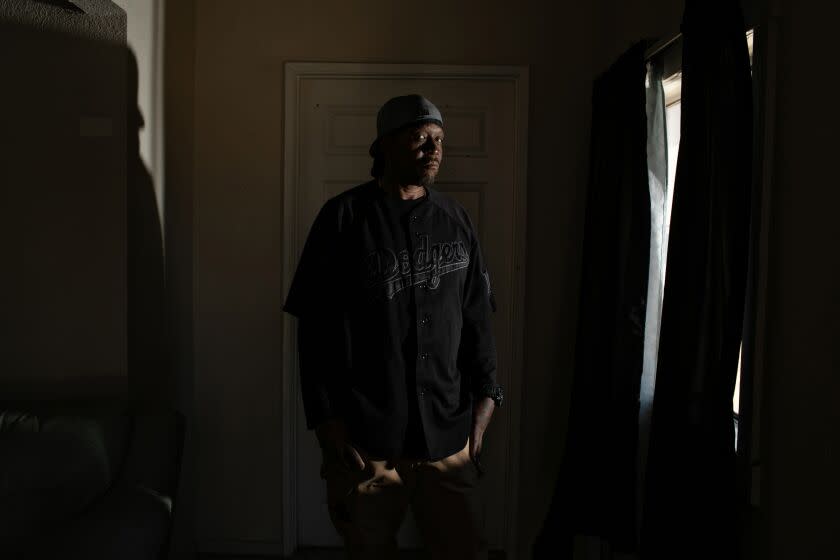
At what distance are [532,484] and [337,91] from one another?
5.77ft

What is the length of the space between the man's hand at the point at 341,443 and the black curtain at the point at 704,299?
750mm

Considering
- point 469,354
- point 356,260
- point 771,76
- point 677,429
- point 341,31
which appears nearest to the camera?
point 771,76

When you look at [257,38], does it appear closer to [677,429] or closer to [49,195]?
[49,195]

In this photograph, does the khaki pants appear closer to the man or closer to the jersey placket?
the man

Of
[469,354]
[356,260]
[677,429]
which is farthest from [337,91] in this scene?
[677,429]

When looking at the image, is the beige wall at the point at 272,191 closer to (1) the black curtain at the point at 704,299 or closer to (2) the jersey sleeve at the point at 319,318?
(2) the jersey sleeve at the point at 319,318

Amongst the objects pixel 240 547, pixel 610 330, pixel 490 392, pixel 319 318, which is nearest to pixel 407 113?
pixel 319 318

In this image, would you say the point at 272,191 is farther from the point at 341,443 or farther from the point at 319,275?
the point at 341,443

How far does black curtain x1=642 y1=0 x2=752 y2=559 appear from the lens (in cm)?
140

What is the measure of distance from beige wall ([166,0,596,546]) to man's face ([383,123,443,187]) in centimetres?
86

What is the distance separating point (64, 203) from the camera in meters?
1.90

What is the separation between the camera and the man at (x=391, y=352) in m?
1.68

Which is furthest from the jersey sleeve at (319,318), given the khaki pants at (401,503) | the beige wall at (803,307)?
the beige wall at (803,307)

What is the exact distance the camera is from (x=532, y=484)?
256cm
